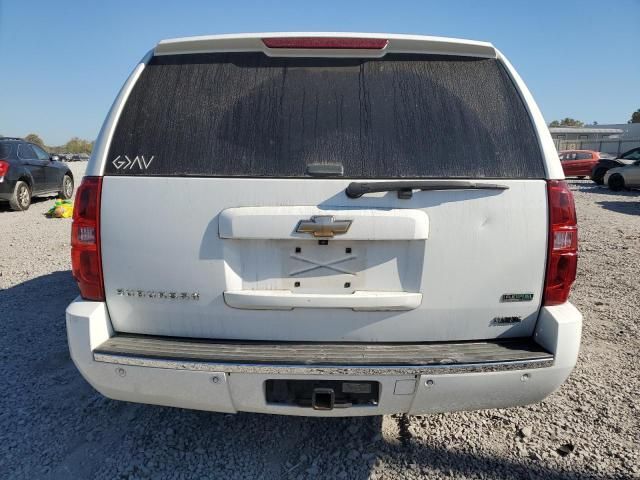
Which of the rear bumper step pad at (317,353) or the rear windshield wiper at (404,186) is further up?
the rear windshield wiper at (404,186)

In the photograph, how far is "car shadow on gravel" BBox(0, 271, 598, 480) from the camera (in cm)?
226

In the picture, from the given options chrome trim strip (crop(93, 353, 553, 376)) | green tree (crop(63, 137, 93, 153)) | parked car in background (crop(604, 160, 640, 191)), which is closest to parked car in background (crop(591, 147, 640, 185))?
parked car in background (crop(604, 160, 640, 191))

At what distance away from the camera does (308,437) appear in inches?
98.7

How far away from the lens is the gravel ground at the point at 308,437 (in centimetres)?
227

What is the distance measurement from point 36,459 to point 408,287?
227cm

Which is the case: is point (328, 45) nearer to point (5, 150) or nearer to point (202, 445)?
point (202, 445)

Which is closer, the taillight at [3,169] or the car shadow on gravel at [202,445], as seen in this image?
the car shadow on gravel at [202,445]

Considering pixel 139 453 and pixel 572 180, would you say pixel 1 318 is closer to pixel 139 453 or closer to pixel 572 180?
pixel 139 453

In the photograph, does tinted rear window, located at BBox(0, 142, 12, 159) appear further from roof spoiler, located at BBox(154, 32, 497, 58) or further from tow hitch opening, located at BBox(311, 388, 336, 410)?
tow hitch opening, located at BBox(311, 388, 336, 410)

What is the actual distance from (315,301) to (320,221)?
0.37m

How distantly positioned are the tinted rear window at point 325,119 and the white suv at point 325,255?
1 cm

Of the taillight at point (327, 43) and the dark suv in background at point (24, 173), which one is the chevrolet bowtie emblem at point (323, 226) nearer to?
the taillight at point (327, 43)

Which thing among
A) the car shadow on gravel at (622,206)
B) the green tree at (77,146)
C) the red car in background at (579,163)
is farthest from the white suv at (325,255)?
the green tree at (77,146)

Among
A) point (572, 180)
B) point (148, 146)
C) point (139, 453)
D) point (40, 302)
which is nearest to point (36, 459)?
point (139, 453)
